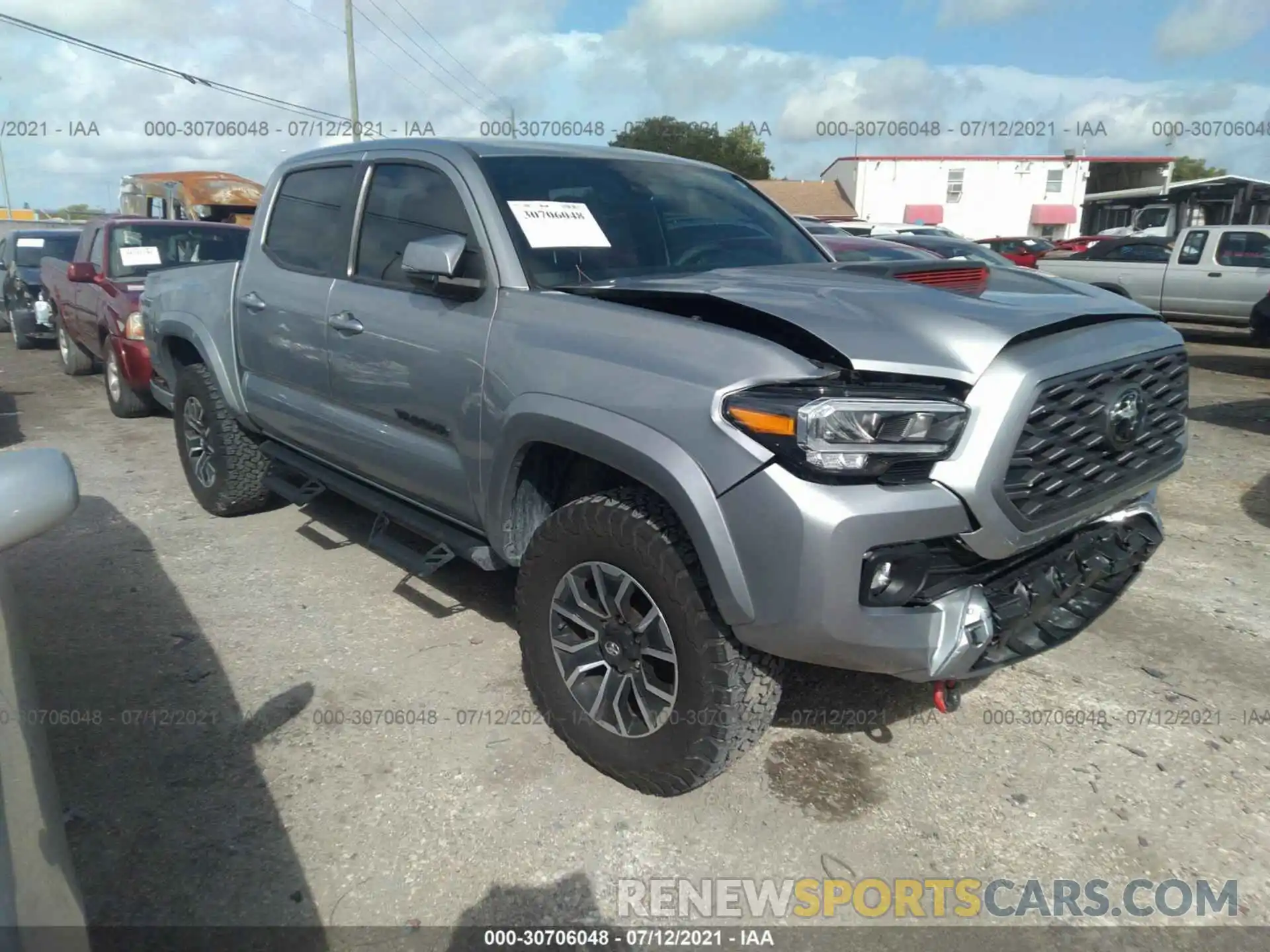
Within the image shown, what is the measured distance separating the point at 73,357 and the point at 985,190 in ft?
138

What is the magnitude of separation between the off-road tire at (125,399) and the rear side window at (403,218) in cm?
531

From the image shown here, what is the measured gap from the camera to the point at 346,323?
371 centimetres

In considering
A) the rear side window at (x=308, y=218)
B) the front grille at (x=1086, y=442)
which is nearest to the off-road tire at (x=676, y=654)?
the front grille at (x=1086, y=442)

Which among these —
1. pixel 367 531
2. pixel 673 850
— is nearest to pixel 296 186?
pixel 367 531

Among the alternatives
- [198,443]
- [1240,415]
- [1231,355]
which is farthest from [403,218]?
[1231,355]

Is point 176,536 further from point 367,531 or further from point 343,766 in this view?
point 343,766

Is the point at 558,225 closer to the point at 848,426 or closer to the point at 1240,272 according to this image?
the point at 848,426

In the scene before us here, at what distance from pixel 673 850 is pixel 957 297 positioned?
1799 mm

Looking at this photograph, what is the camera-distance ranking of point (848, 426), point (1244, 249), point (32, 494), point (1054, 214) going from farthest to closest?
point (1054, 214) → point (1244, 249) → point (848, 426) → point (32, 494)

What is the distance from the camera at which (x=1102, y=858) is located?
2.59 m

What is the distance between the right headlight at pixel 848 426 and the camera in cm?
219

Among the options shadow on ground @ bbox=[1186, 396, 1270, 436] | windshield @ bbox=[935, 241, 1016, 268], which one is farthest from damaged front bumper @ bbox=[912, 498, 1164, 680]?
windshield @ bbox=[935, 241, 1016, 268]

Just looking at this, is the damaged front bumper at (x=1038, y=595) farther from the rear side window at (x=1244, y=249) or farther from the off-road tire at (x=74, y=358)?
the rear side window at (x=1244, y=249)

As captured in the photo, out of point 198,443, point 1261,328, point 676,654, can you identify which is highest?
point 1261,328
